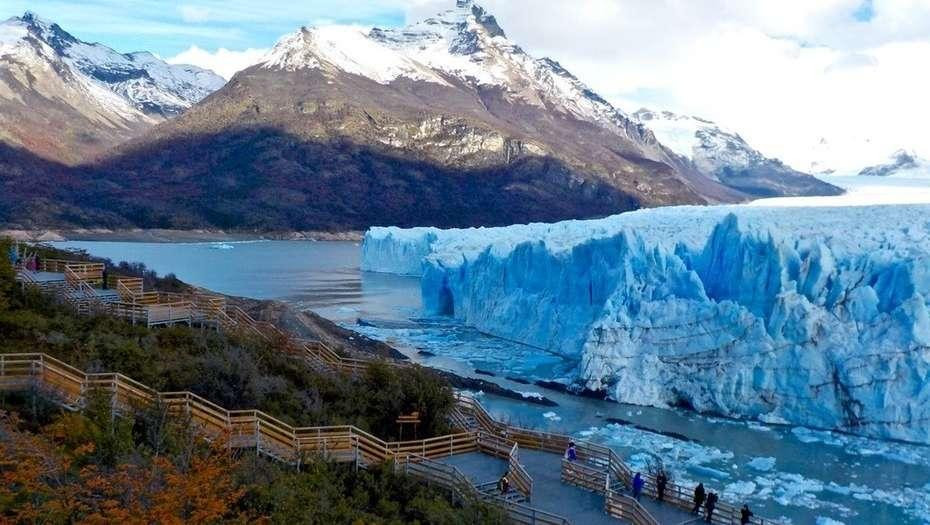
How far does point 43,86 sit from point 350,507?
163 metres

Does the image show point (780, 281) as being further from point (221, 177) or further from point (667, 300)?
point (221, 177)

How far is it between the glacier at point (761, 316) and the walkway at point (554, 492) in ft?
33.7

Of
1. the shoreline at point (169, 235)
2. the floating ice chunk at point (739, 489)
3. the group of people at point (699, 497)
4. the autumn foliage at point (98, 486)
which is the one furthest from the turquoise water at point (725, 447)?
the shoreline at point (169, 235)

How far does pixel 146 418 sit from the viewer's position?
9148mm

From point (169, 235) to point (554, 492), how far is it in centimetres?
7538

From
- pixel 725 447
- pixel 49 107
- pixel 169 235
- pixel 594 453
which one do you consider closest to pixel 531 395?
pixel 725 447

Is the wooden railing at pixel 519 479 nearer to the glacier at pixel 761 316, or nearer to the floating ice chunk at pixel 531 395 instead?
the floating ice chunk at pixel 531 395

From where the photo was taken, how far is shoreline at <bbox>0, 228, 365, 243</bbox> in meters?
70.9

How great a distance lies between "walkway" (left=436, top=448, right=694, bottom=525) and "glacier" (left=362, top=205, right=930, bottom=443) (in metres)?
10.3

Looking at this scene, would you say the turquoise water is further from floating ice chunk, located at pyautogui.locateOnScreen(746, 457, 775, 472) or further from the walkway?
the walkway

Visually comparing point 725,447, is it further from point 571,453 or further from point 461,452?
point 461,452

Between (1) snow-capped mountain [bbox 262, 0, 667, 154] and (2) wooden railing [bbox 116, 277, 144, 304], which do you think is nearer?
(2) wooden railing [bbox 116, 277, 144, 304]

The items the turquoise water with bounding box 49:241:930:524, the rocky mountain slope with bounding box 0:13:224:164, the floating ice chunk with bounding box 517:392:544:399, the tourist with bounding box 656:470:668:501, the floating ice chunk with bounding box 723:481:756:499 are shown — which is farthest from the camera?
the rocky mountain slope with bounding box 0:13:224:164

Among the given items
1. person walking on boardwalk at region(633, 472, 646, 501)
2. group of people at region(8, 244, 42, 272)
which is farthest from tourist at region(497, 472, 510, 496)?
group of people at region(8, 244, 42, 272)
